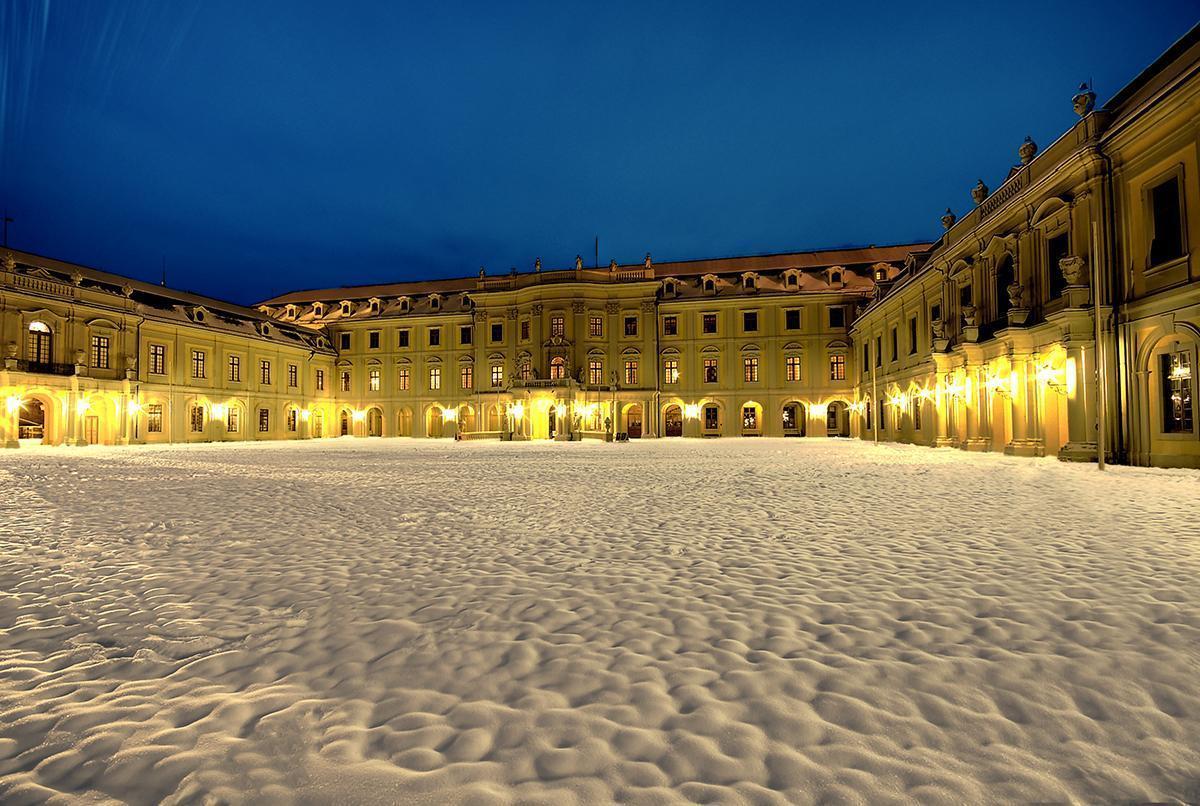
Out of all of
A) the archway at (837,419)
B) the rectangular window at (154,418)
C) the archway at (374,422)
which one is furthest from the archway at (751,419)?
the rectangular window at (154,418)

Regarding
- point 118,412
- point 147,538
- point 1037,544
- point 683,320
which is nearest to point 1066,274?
point 1037,544

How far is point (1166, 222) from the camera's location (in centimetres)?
1694

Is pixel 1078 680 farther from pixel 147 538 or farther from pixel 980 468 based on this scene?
pixel 980 468

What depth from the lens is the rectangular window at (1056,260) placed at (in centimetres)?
2061

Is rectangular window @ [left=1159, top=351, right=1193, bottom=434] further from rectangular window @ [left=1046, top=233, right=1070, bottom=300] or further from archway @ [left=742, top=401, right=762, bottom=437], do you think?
archway @ [left=742, top=401, right=762, bottom=437]

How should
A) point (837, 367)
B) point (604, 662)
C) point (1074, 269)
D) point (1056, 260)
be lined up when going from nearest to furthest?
point (604, 662), point (1074, 269), point (1056, 260), point (837, 367)

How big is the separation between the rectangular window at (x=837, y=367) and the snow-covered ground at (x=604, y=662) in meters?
41.9

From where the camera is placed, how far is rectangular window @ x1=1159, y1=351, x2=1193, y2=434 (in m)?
15.8

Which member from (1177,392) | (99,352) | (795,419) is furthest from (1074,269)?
(99,352)

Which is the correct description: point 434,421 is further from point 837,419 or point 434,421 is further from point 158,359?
point 837,419

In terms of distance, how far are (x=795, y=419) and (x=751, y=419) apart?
3477mm

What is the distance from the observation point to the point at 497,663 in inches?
143

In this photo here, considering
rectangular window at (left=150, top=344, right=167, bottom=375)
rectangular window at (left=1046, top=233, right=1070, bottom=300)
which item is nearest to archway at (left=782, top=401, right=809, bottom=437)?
rectangular window at (left=1046, top=233, right=1070, bottom=300)

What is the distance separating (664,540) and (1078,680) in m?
4.27
